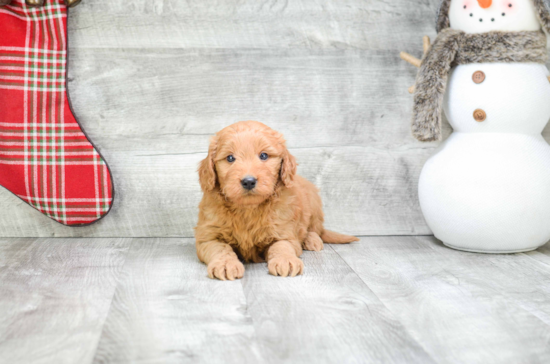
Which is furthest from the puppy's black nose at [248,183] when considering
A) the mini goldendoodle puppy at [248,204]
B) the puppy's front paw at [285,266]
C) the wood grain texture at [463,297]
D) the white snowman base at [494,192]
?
the white snowman base at [494,192]

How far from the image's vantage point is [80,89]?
7.73 ft

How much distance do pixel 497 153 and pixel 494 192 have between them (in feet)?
0.53

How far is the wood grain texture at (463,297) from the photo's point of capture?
1.24 metres

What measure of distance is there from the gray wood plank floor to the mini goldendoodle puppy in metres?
0.08

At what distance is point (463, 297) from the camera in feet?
5.20

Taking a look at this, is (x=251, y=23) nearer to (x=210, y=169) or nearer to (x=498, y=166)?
(x=210, y=169)

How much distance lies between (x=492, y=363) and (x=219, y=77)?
1695mm

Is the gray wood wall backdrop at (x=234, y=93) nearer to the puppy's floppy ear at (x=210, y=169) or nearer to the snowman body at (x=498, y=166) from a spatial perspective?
the snowman body at (x=498, y=166)

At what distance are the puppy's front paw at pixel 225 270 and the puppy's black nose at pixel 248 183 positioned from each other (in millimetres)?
260

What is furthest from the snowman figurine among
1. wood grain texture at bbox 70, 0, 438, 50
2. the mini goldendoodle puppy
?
the mini goldendoodle puppy

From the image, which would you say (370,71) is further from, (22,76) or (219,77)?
(22,76)

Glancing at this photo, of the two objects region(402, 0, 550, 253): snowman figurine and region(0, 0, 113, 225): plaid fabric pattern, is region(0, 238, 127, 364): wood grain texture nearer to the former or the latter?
region(0, 0, 113, 225): plaid fabric pattern

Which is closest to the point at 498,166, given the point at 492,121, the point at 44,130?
the point at 492,121

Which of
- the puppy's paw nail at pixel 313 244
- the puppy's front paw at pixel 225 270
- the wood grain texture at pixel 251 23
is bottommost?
the puppy's paw nail at pixel 313 244
